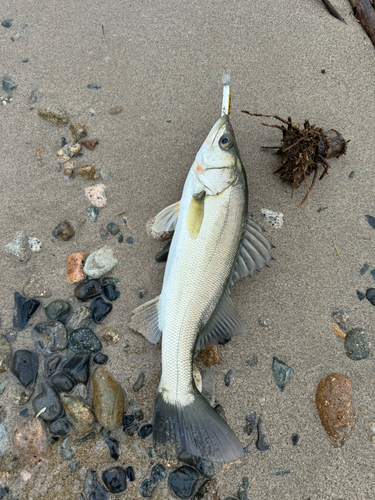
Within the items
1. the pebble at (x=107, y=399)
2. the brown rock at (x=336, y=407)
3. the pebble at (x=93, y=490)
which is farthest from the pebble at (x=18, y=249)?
the brown rock at (x=336, y=407)

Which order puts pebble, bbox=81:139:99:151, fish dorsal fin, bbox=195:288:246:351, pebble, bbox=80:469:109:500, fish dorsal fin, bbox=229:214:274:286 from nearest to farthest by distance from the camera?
1. pebble, bbox=80:469:109:500
2. fish dorsal fin, bbox=195:288:246:351
3. fish dorsal fin, bbox=229:214:274:286
4. pebble, bbox=81:139:99:151

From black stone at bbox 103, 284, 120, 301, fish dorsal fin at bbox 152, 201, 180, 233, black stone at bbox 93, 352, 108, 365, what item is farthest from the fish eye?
black stone at bbox 93, 352, 108, 365

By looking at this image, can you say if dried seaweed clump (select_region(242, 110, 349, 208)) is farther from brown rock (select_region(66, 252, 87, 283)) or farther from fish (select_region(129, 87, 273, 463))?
brown rock (select_region(66, 252, 87, 283))

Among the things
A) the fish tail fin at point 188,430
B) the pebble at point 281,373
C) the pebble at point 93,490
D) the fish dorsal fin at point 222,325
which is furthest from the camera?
the pebble at point 281,373

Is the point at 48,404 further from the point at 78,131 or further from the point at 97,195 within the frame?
the point at 78,131

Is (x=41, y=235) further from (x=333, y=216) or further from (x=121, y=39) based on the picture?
(x=333, y=216)

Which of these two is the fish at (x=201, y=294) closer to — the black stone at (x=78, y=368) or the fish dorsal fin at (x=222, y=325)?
the fish dorsal fin at (x=222, y=325)

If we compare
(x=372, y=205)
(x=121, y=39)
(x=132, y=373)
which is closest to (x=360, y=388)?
(x=372, y=205)
